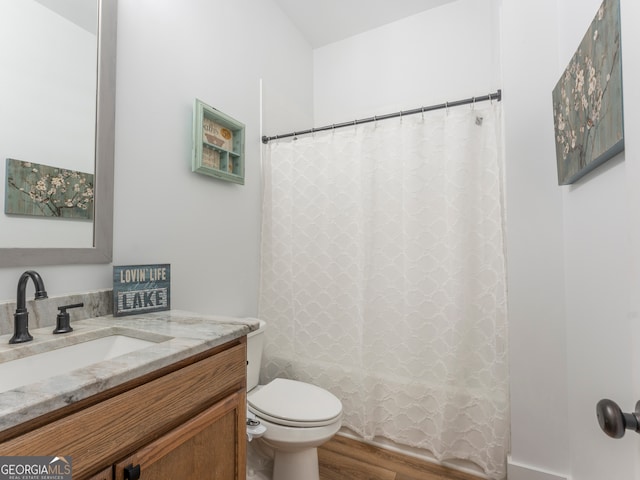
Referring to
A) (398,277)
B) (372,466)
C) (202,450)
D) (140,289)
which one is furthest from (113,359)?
(372,466)

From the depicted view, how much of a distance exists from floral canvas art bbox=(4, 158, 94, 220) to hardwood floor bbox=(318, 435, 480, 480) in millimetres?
1605

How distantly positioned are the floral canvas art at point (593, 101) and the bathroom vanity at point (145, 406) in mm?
1063

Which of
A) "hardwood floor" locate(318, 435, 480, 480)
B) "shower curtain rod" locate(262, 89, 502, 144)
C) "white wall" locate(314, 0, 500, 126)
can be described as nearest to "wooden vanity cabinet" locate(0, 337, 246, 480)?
"hardwood floor" locate(318, 435, 480, 480)

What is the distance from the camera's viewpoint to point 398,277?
5.44ft

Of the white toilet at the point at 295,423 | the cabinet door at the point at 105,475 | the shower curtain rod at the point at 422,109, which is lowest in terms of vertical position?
the white toilet at the point at 295,423

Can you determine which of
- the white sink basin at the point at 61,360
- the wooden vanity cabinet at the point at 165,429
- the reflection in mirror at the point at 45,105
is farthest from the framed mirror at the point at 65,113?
the wooden vanity cabinet at the point at 165,429

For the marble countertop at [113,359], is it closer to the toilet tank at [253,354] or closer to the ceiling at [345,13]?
the toilet tank at [253,354]

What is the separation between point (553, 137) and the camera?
1325 mm

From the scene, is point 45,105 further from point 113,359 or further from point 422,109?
point 422,109

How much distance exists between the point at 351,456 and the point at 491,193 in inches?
60.3

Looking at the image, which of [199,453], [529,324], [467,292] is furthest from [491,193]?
[199,453]

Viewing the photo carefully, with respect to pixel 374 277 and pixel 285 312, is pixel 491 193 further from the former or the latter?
pixel 285 312

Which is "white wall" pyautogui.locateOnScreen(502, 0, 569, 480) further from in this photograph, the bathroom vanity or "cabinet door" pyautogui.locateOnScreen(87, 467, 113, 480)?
"cabinet door" pyautogui.locateOnScreen(87, 467, 113, 480)

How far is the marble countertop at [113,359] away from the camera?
0.51m
